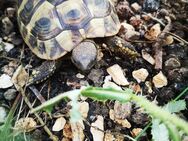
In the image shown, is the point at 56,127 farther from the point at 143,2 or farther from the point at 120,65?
the point at 143,2

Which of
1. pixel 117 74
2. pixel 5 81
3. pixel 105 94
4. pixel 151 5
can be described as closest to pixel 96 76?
pixel 117 74

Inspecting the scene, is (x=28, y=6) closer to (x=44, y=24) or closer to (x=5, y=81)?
(x=44, y=24)

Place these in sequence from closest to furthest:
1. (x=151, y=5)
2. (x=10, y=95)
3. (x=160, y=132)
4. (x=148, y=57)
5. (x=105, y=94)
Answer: (x=105, y=94)
(x=160, y=132)
(x=10, y=95)
(x=148, y=57)
(x=151, y=5)

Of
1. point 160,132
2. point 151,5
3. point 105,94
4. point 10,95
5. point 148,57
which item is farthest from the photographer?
point 151,5

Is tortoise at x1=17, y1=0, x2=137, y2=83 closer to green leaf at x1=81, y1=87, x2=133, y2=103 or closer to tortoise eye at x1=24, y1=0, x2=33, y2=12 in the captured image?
tortoise eye at x1=24, y1=0, x2=33, y2=12

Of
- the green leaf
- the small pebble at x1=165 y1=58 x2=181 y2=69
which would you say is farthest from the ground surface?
the green leaf

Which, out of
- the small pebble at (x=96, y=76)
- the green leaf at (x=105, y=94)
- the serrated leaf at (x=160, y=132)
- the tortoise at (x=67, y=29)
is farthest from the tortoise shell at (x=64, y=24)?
the green leaf at (x=105, y=94)

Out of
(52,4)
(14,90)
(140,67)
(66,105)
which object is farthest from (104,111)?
(52,4)
